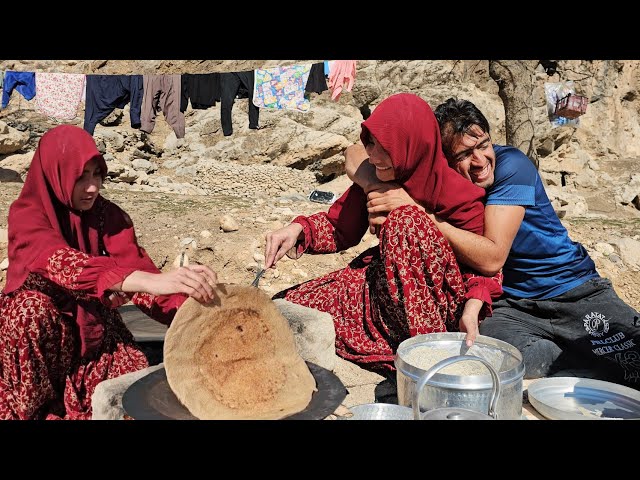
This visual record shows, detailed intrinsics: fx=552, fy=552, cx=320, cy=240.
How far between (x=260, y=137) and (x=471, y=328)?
11088 millimetres

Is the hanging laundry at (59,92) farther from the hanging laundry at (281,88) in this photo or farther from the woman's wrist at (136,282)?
the woman's wrist at (136,282)

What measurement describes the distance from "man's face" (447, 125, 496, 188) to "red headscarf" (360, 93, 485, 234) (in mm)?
83

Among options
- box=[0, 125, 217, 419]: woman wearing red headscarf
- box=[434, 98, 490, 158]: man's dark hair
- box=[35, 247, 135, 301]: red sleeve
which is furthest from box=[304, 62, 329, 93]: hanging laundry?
box=[35, 247, 135, 301]: red sleeve

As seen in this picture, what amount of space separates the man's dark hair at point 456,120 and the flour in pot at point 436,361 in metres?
1.06

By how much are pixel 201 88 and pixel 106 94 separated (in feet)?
5.08

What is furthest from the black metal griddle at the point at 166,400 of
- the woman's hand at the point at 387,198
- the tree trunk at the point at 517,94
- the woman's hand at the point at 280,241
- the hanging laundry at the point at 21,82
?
the hanging laundry at the point at 21,82

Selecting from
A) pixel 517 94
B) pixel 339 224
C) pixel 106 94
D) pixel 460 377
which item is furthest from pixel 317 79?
pixel 460 377

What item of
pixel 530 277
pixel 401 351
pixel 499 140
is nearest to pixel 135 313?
pixel 401 351

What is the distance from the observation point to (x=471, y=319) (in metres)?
2.37

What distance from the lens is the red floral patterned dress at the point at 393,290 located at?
259 cm

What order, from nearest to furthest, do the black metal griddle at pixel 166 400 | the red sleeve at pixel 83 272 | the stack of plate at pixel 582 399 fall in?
1. the black metal griddle at pixel 166 400
2. the red sleeve at pixel 83 272
3. the stack of plate at pixel 582 399

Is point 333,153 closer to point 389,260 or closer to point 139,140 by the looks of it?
point 139,140

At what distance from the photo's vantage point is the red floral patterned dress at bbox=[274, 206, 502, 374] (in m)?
2.59

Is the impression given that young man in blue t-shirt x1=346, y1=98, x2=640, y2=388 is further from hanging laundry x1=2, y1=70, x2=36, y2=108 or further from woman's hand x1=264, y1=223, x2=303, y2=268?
hanging laundry x1=2, y1=70, x2=36, y2=108
